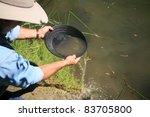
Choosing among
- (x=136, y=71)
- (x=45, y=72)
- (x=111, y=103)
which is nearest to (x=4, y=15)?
(x=45, y=72)

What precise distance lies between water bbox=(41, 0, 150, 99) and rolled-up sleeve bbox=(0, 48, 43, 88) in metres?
1.44

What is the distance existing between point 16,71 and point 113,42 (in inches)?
104

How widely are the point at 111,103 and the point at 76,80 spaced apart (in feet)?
2.53

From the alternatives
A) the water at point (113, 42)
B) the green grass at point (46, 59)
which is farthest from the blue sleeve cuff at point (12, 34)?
the water at point (113, 42)

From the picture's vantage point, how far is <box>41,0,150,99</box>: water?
4.61 meters

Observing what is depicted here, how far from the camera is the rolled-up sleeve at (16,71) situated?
292 cm

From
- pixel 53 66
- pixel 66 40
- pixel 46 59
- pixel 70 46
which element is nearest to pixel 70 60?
pixel 53 66

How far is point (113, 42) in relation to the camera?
5363 millimetres

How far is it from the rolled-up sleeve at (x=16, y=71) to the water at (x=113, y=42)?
1.44m

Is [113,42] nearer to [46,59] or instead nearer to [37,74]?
[46,59]

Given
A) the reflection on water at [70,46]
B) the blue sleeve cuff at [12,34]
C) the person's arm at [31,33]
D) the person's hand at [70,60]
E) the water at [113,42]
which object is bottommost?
the water at [113,42]

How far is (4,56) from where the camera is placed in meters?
2.89

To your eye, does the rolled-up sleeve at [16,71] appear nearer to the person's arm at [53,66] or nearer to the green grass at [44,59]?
the person's arm at [53,66]

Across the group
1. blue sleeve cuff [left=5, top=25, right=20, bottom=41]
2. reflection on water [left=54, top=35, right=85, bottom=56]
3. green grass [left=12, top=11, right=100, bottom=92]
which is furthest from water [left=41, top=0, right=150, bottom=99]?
blue sleeve cuff [left=5, top=25, right=20, bottom=41]
